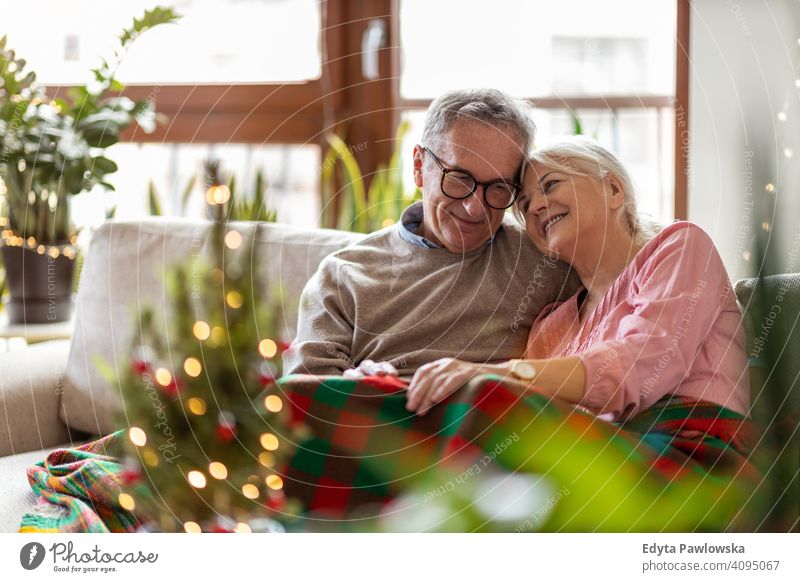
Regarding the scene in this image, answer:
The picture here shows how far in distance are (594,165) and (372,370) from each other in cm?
43

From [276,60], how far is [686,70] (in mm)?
1099

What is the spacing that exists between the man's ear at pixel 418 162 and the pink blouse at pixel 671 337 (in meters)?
0.37

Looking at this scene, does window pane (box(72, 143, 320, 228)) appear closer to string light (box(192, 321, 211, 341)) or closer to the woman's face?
the woman's face

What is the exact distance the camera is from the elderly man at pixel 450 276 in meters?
1.29

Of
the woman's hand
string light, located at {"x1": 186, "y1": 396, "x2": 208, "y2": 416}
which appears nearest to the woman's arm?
the woman's hand

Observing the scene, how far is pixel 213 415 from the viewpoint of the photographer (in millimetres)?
1008

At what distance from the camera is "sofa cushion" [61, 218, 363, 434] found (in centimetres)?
160

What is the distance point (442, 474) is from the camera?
1099 mm

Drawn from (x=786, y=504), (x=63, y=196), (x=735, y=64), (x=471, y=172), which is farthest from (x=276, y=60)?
(x=786, y=504)

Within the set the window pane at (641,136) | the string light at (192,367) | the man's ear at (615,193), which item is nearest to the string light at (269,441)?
the string light at (192,367)

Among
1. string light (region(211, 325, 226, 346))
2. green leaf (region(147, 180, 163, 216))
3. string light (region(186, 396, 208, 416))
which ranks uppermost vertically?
green leaf (region(147, 180, 163, 216))

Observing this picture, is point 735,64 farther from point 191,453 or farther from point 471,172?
point 191,453

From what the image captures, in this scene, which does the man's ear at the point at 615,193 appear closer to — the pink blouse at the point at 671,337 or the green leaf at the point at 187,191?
the pink blouse at the point at 671,337
